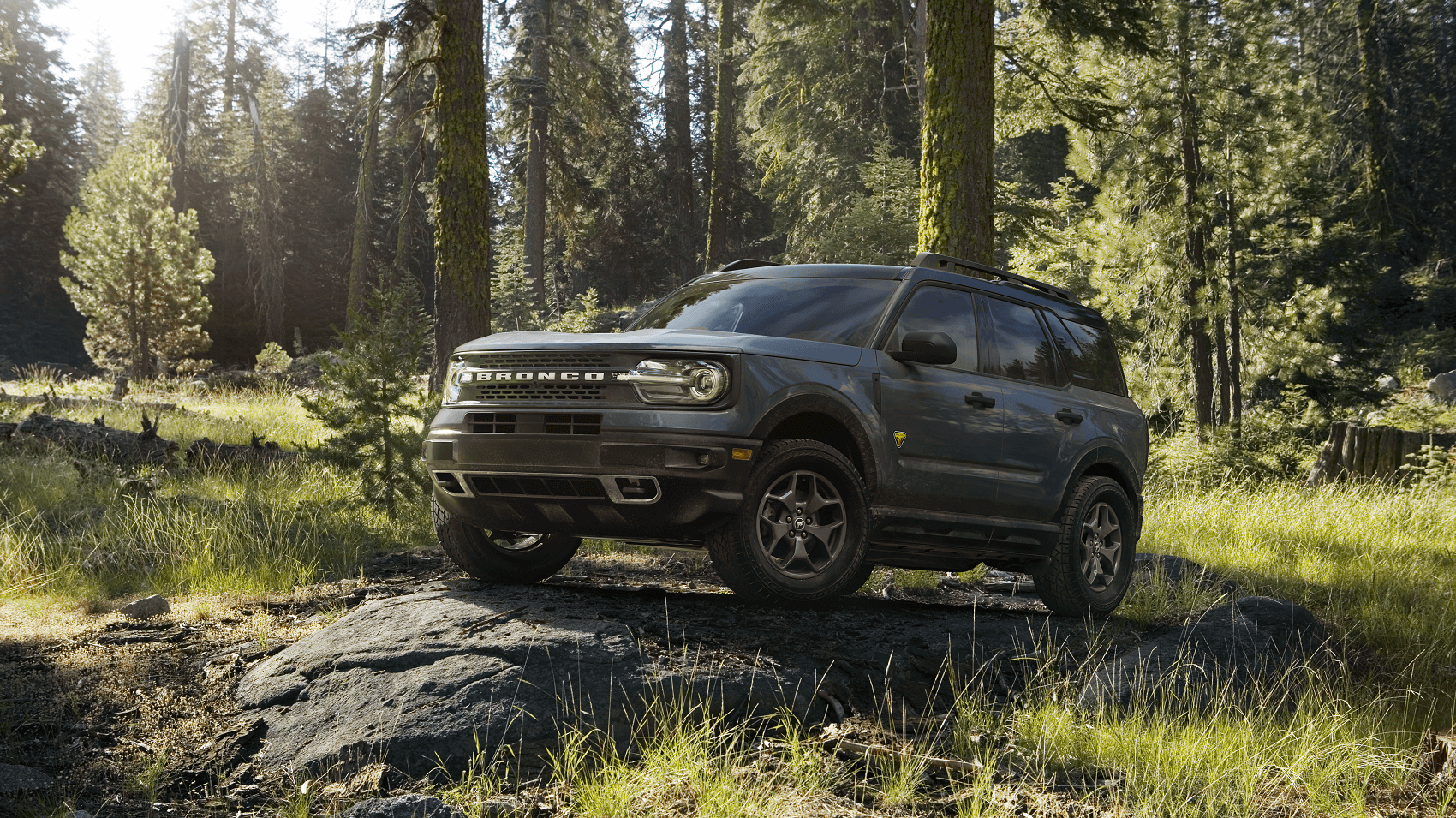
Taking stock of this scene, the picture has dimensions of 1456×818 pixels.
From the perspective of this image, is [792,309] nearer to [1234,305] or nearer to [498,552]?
[498,552]

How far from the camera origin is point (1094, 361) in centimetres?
775

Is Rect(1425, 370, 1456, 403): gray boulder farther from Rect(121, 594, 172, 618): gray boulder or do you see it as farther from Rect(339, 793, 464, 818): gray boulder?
Rect(339, 793, 464, 818): gray boulder

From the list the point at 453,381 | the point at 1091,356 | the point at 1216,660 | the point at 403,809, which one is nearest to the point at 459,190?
the point at 453,381

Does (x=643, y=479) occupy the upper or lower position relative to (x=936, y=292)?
lower

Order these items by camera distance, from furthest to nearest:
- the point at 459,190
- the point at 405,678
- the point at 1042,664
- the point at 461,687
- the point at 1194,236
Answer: the point at 1194,236 → the point at 459,190 → the point at 1042,664 → the point at 405,678 → the point at 461,687

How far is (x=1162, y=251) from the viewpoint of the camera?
20.8 metres

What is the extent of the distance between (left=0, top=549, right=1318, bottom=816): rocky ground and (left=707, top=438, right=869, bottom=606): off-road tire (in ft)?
0.88

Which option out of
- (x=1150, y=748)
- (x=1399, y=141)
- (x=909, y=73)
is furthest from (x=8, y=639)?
(x=1399, y=141)

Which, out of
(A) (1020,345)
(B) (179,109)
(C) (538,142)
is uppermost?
(B) (179,109)

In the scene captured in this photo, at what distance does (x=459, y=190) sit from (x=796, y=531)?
738 centimetres

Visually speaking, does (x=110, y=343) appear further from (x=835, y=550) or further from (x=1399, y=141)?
(x=1399, y=141)

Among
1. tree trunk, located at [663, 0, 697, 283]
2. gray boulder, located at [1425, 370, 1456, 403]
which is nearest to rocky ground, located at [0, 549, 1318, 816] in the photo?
gray boulder, located at [1425, 370, 1456, 403]

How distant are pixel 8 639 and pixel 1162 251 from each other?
20094mm

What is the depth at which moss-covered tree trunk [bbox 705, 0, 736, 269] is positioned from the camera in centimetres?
2920
